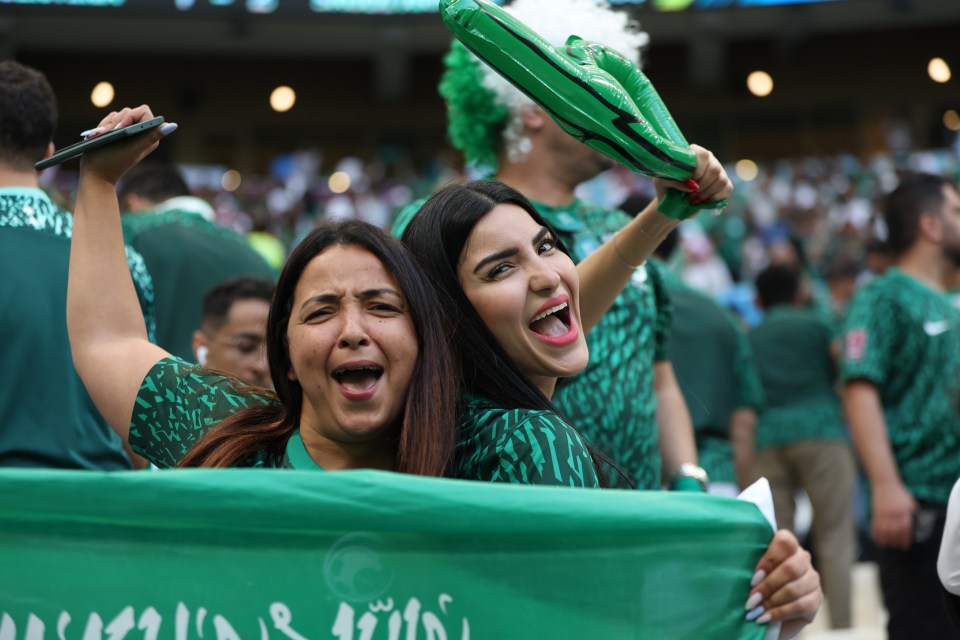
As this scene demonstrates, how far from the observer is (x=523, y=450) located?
7.16 feet

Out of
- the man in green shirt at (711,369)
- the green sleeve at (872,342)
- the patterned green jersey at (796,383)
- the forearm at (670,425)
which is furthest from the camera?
the patterned green jersey at (796,383)

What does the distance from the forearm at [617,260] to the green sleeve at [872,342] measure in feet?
7.41

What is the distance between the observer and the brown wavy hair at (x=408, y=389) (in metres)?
2.19

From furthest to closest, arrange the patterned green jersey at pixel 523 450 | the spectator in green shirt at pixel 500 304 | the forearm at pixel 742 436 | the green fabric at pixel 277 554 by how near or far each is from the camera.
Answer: the forearm at pixel 742 436 < the spectator in green shirt at pixel 500 304 < the patterned green jersey at pixel 523 450 < the green fabric at pixel 277 554

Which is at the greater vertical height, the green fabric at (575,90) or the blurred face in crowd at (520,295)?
the green fabric at (575,90)

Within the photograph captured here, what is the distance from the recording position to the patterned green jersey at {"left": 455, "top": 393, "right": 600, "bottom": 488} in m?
2.17

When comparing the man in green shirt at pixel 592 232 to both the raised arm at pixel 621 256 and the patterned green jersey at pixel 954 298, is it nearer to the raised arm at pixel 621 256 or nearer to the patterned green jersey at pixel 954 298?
the raised arm at pixel 621 256

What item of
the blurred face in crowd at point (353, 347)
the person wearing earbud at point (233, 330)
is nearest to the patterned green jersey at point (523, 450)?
the blurred face in crowd at point (353, 347)

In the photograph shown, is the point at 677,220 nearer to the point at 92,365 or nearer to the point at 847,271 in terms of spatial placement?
the point at 92,365

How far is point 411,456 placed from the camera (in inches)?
85.7

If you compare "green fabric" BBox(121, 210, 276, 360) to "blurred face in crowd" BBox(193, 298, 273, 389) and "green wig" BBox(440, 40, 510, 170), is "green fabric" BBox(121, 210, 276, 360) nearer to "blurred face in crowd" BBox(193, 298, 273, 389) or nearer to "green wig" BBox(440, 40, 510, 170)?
"blurred face in crowd" BBox(193, 298, 273, 389)

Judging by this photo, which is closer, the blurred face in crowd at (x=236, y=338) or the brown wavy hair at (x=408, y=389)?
the brown wavy hair at (x=408, y=389)

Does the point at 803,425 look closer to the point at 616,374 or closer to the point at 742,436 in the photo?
the point at 742,436

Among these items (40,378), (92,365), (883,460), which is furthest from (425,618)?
(883,460)
